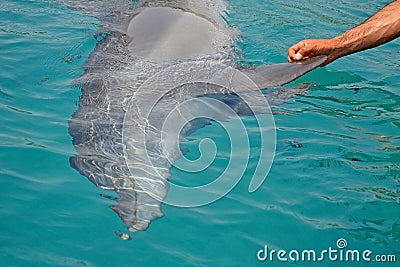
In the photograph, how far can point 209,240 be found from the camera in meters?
4.45

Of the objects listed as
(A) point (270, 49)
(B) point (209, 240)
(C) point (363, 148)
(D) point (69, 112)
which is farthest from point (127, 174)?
(A) point (270, 49)

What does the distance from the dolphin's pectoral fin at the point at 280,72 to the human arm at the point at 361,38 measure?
0.34 feet

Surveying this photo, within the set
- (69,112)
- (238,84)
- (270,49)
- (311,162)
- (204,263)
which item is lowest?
(204,263)

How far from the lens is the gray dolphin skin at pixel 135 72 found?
4.88 meters

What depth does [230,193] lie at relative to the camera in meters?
5.02

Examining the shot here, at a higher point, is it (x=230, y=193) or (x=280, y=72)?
(x=280, y=72)

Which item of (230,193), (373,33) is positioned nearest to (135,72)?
(230,193)

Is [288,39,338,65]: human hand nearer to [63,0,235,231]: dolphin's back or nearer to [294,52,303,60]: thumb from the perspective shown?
[294,52,303,60]: thumb

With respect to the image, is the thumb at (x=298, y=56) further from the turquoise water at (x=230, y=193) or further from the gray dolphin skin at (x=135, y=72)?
the turquoise water at (x=230, y=193)

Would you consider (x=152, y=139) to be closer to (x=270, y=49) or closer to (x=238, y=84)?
(x=238, y=84)

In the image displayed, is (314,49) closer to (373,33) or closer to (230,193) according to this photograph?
(373,33)

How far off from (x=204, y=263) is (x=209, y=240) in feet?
0.90

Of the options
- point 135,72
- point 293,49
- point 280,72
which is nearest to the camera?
point 293,49

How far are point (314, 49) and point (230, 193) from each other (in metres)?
1.55
